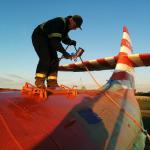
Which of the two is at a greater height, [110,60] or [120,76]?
[110,60]

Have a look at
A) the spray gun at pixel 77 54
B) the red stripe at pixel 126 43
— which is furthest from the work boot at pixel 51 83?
the red stripe at pixel 126 43

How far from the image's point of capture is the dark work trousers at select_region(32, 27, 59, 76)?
6.11 m

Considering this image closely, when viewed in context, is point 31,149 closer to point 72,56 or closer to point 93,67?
point 72,56

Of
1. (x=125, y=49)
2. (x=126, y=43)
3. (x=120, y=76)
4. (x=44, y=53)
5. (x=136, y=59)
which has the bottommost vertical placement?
(x=120, y=76)

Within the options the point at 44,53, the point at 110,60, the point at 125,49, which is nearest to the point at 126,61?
the point at 125,49

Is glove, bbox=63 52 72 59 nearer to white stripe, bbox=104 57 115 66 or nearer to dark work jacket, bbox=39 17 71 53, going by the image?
dark work jacket, bbox=39 17 71 53

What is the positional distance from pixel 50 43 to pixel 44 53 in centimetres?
23

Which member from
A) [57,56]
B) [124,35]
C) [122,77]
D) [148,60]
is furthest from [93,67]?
[57,56]

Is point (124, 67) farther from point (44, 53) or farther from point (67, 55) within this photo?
point (44, 53)

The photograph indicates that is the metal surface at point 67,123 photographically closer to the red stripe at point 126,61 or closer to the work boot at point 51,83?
the work boot at point 51,83

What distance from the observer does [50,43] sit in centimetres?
627

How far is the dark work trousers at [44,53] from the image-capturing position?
6.11m

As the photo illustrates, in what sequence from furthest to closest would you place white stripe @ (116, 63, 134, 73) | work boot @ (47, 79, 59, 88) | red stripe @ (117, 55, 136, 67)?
1. red stripe @ (117, 55, 136, 67)
2. white stripe @ (116, 63, 134, 73)
3. work boot @ (47, 79, 59, 88)

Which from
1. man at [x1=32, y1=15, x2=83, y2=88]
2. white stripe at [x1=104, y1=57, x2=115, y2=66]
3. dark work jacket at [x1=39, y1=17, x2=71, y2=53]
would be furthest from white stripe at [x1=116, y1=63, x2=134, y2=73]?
dark work jacket at [x1=39, y1=17, x2=71, y2=53]
